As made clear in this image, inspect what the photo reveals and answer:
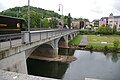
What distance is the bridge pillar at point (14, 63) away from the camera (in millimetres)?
11208

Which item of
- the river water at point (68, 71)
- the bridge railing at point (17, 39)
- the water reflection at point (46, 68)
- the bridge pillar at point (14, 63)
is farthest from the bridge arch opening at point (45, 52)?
the bridge pillar at point (14, 63)

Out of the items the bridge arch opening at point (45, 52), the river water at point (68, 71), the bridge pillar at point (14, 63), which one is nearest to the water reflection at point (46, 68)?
the river water at point (68, 71)

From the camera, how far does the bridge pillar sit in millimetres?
11208

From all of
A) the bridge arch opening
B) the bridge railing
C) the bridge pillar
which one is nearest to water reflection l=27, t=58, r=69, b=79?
the bridge arch opening

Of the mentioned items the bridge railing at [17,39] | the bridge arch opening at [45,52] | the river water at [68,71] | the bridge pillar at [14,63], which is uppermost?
the bridge railing at [17,39]

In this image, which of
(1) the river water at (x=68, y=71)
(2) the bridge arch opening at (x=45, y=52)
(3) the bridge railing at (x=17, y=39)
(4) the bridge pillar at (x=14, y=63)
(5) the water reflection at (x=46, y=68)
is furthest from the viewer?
(2) the bridge arch opening at (x=45, y=52)

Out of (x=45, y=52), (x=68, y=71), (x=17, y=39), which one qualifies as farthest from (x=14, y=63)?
(x=45, y=52)

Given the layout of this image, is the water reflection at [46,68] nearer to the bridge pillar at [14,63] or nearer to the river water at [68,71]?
the river water at [68,71]

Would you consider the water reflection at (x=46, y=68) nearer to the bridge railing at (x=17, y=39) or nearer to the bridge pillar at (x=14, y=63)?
the bridge railing at (x=17, y=39)

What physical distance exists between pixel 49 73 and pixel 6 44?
16.0m

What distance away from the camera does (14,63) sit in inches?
494

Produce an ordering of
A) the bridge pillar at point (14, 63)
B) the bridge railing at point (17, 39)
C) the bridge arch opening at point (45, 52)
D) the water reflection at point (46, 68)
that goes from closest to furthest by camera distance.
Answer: the bridge pillar at point (14, 63), the bridge railing at point (17, 39), the water reflection at point (46, 68), the bridge arch opening at point (45, 52)

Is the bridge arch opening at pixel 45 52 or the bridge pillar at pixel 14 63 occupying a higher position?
the bridge pillar at pixel 14 63

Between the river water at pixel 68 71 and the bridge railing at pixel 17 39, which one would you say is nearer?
the bridge railing at pixel 17 39
